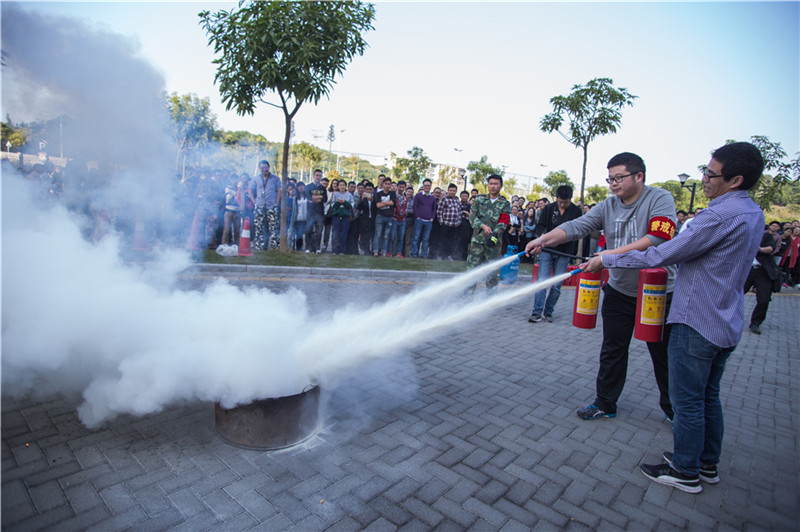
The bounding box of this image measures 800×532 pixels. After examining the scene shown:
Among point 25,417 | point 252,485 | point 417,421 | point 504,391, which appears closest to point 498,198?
point 504,391

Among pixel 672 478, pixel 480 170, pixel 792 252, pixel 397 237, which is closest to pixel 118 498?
pixel 672 478

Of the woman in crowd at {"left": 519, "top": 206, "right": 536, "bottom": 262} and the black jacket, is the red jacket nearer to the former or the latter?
the woman in crowd at {"left": 519, "top": 206, "right": 536, "bottom": 262}

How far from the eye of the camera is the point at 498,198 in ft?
25.0

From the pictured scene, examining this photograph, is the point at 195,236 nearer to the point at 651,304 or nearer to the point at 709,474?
the point at 651,304

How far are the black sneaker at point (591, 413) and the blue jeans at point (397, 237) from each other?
30.9 ft

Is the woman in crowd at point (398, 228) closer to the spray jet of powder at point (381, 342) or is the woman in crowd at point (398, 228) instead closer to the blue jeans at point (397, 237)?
the blue jeans at point (397, 237)

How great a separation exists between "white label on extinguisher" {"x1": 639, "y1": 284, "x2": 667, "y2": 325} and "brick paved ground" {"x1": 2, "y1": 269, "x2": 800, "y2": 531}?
1.06 meters

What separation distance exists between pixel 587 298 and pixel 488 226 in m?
3.86

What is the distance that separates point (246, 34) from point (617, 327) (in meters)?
9.44

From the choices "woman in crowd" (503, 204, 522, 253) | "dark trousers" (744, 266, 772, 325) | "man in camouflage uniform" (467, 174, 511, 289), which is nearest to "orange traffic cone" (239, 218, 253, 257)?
"man in camouflage uniform" (467, 174, 511, 289)

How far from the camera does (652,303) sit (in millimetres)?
3238

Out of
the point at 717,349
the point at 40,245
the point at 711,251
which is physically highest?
the point at 711,251

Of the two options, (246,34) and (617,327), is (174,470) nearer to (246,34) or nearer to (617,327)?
(617,327)

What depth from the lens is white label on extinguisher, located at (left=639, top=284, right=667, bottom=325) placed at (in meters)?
3.23
